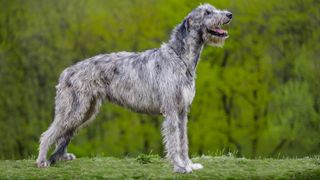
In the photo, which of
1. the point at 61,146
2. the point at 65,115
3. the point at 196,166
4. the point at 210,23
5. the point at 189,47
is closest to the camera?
the point at 210,23

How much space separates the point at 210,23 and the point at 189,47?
20.2 inches

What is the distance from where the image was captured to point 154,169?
9633mm

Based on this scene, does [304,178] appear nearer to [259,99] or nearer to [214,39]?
[214,39]

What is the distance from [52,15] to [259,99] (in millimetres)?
11014

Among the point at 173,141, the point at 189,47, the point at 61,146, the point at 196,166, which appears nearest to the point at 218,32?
the point at 189,47

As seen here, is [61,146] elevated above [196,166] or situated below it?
above

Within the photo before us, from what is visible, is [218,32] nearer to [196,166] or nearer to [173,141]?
[173,141]

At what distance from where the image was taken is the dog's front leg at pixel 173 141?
926 cm

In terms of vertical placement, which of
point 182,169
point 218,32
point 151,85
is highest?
point 218,32

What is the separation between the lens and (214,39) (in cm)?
950

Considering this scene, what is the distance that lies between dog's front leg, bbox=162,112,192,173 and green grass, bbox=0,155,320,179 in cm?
16

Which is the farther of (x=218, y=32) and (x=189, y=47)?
(x=189, y=47)

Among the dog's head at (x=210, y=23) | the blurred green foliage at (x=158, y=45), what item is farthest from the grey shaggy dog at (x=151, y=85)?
the blurred green foliage at (x=158, y=45)

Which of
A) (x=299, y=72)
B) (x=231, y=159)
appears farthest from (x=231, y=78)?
(x=231, y=159)
